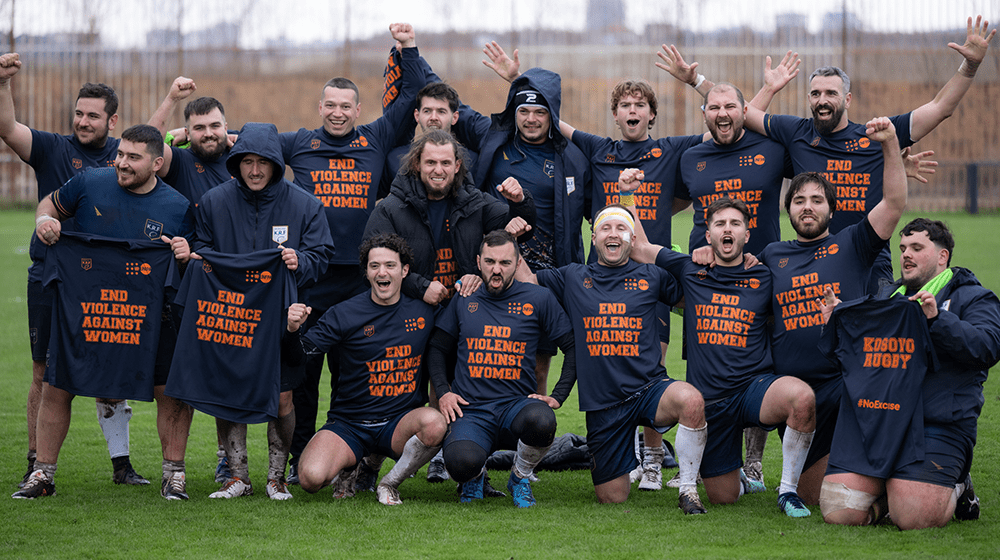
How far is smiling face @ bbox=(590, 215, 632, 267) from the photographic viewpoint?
232 inches

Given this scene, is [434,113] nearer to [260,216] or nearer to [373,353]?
[260,216]

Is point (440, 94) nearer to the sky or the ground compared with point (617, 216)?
nearer to the sky

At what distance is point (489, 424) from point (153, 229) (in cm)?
243

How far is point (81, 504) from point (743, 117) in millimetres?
4912

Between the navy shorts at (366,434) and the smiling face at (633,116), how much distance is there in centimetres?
257

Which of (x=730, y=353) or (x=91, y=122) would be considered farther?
(x=91, y=122)

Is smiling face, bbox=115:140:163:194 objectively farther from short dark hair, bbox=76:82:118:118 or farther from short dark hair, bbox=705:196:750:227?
short dark hair, bbox=705:196:750:227

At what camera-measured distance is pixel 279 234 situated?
5.84 m

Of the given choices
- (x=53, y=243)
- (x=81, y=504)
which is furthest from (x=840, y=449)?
(x=53, y=243)

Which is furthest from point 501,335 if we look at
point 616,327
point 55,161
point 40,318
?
point 55,161

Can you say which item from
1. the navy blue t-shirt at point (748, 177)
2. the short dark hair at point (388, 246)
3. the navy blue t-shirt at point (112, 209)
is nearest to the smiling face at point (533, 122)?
the navy blue t-shirt at point (748, 177)

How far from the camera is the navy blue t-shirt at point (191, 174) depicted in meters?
6.34

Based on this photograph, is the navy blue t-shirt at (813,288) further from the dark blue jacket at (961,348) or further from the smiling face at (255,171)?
the smiling face at (255,171)

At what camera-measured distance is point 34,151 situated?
6.29m
